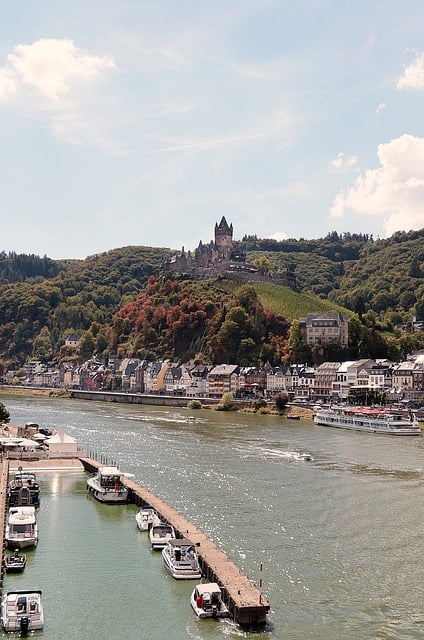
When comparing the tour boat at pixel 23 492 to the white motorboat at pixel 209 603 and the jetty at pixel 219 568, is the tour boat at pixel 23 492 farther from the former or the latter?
the white motorboat at pixel 209 603

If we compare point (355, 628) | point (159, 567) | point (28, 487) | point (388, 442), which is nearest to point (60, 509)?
point (28, 487)

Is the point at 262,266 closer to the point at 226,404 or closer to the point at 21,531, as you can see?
the point at 226,404

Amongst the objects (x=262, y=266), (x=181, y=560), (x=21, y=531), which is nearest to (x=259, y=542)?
(x=181, y=560)

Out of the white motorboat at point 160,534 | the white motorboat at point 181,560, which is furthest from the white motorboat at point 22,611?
the white motorboat at point 160,534

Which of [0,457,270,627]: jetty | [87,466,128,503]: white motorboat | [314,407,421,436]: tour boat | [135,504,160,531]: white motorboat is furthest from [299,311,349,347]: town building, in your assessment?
[135,504,160,531]: white motorboat

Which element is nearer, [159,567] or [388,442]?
[159,567]

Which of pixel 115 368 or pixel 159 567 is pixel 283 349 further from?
pixel 159 567
